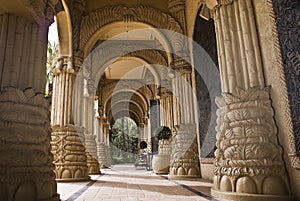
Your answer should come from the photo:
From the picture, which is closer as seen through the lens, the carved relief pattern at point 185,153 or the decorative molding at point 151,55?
the carved relief pattern at point 185,153

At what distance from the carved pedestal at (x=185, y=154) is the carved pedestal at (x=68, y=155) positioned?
7.35ft

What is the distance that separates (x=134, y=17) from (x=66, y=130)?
3854mm

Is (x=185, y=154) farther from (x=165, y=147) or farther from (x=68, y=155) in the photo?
(x=68, y=155)

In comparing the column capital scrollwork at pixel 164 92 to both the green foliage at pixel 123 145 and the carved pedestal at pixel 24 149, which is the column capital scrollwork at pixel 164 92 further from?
the green foliage at pixel 123 145

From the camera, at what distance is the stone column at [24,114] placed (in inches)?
94.3

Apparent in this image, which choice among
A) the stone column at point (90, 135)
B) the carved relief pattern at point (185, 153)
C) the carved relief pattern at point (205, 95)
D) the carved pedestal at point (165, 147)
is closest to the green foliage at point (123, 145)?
the stone column at point (90, 135)

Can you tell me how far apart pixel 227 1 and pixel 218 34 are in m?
0.46

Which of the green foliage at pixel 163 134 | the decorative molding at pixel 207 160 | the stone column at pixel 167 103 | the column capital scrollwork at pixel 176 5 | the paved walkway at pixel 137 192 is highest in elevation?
the column capital scrollwork at pixel 176 5

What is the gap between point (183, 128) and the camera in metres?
6.39

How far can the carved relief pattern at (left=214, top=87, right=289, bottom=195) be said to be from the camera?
2.58 meters

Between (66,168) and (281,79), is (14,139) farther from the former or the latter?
(66,168)

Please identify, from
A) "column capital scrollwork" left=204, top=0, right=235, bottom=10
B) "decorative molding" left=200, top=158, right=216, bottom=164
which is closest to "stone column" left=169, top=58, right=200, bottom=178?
"decorative molding" left=200, top=158, right=216, bottom=164

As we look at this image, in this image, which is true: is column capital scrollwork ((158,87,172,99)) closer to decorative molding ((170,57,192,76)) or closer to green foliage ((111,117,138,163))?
decorative molding ((170,57,192,76))

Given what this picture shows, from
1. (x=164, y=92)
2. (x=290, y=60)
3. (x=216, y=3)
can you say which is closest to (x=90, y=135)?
(x=164, y=92)
